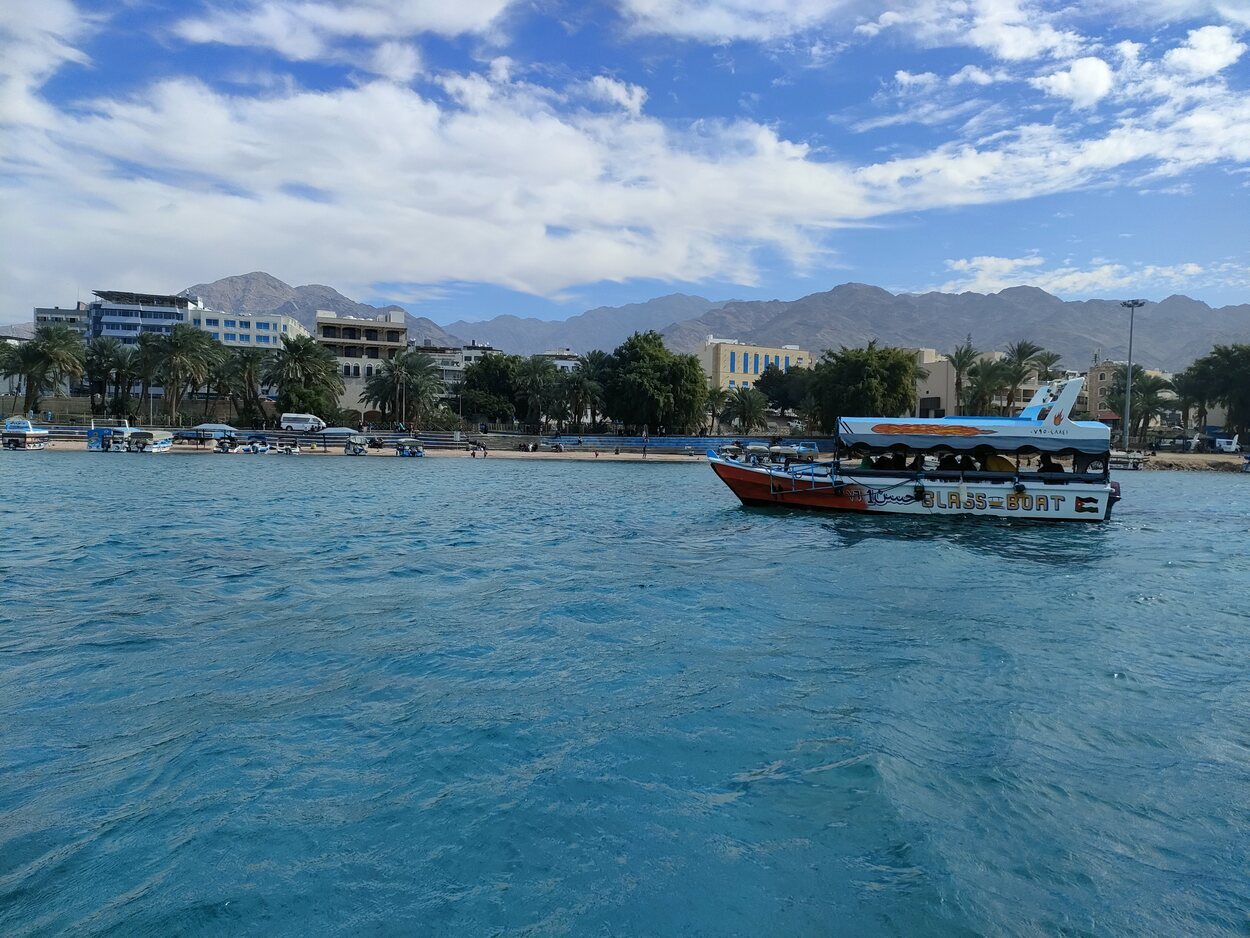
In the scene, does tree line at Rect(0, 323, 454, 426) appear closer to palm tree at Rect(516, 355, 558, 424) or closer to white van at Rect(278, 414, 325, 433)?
white van at Rect(278, 414, 325, 433)

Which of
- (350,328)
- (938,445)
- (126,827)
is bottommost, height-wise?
(126,827)

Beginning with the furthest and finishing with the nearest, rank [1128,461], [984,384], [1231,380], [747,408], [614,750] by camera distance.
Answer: [747,408]
[1231,380]
[984,384]
[1128,461]
[614,750]

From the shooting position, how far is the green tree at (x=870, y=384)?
74.2 m

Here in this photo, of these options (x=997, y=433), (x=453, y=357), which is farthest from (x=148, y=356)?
(x=997, y=433)

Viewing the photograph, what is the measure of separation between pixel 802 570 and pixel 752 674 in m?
7.96

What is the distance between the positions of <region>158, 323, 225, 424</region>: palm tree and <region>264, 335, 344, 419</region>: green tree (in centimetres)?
616

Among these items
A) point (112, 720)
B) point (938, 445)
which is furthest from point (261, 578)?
point (938, 445)

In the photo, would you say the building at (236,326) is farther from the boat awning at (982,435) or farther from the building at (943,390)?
the boat awning at (982,435)

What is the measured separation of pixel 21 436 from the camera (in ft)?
223

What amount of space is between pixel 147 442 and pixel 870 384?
203 ft

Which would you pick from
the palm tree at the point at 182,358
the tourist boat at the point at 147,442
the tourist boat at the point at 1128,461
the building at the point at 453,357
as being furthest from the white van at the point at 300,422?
the tourist boat at the point at 1128,461

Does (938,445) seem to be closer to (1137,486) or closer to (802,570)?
(802,570)

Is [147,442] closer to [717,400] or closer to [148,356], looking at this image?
[148,356]

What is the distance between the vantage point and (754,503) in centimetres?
3020
